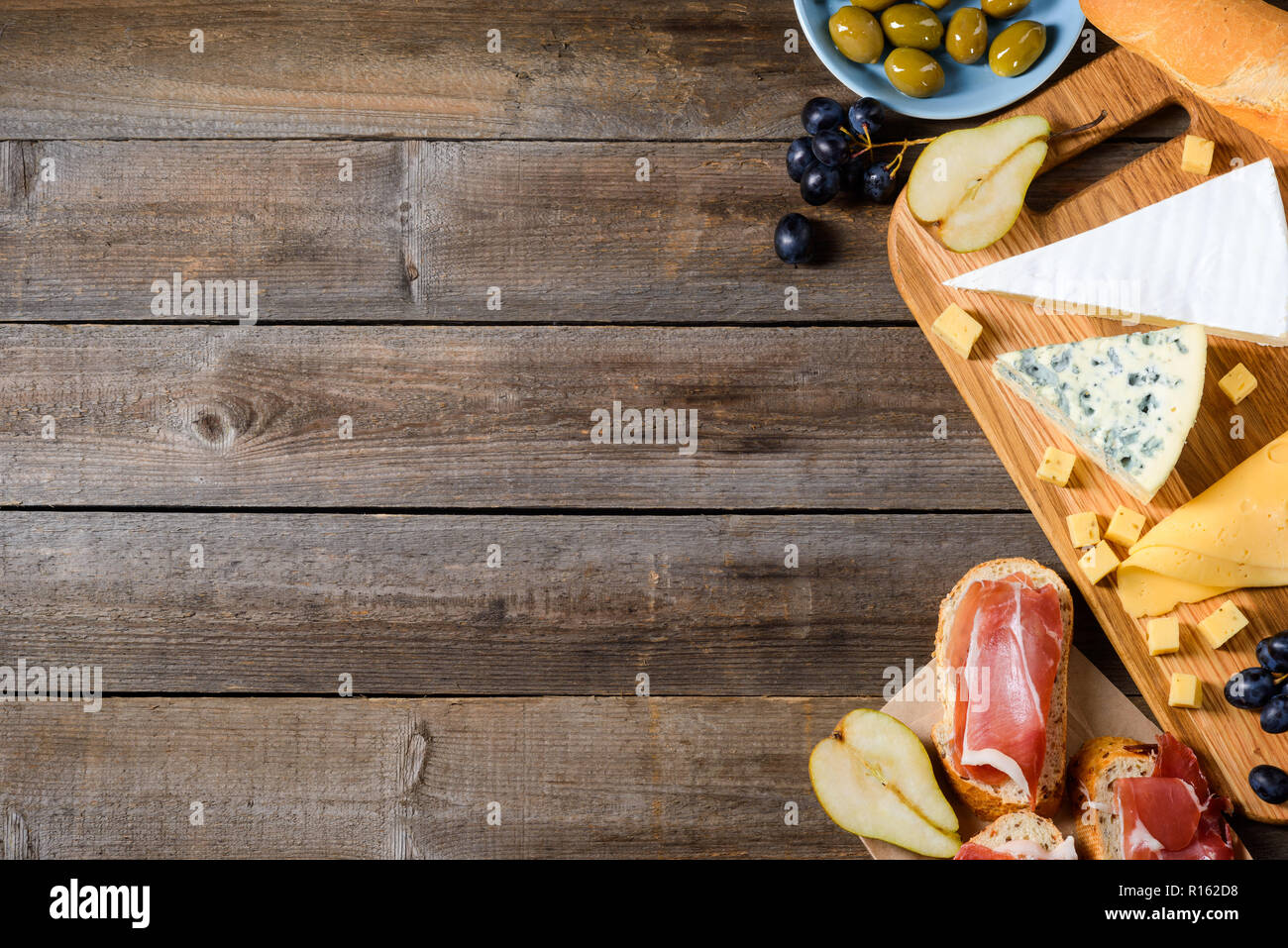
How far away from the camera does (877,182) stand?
4.27ft

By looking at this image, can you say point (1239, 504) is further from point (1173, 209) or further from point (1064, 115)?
point (1064, 115)

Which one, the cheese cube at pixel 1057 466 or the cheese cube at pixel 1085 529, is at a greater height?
the cheese cube at pixel 1057 466

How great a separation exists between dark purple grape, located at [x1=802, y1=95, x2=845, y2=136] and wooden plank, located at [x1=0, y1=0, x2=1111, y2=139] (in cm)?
7

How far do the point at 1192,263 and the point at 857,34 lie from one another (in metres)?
0.57

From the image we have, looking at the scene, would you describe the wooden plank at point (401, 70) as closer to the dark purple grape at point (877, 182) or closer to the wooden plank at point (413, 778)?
the dark purple grape at point (877, 182)

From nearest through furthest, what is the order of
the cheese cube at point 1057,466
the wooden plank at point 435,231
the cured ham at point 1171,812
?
the cured ham at point 1171,812, the cheese cube at point 1057,466, the wooden plank at point 435,231

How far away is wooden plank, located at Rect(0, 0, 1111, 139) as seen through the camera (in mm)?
1367

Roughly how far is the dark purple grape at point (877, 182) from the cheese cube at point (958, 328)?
0.21m

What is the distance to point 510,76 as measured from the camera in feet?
4.50

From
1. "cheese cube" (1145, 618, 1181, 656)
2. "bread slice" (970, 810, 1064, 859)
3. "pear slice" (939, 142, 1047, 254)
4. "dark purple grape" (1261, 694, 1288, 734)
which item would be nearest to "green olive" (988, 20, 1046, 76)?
"pear slice" (939, 142, 1047, 254)

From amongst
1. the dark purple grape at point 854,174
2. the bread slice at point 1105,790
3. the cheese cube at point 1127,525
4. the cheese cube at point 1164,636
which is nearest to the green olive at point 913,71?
the dark purple grape at point 854,174

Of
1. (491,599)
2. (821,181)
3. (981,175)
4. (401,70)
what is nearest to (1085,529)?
(981,175)

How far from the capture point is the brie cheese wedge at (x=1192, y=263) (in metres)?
1.20

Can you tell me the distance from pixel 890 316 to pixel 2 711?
1.46m
